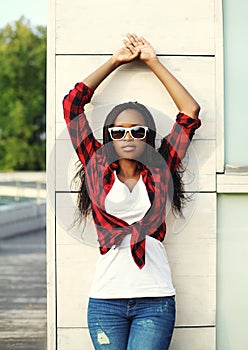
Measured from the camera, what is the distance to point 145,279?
9.84 feet

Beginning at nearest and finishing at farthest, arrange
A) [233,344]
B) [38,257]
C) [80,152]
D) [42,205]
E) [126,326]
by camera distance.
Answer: [126,326] → [80,152] → [233,344] → [38,257] → [42,205]

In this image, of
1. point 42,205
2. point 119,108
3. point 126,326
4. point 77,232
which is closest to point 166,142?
point 119,108

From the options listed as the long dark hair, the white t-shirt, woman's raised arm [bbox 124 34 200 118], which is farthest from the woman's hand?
the white t-shirt

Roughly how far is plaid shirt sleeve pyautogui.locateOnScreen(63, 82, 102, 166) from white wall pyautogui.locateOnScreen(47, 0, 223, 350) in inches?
4.9

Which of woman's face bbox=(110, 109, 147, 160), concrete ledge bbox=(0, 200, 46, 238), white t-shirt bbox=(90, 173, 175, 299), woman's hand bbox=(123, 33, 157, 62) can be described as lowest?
concrete ledge bbox=(0, 200, 46, 238)

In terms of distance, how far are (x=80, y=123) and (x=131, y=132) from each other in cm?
27

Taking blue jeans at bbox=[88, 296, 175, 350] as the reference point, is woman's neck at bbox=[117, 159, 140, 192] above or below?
above

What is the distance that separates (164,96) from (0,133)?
35968 mm

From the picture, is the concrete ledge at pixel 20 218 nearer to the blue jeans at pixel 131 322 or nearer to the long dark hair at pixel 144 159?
the long dark hair at pixel 144 159

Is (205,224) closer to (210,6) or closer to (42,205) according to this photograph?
(210,6)

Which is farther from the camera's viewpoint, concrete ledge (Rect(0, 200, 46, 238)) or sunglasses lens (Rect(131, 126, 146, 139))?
concrete ledge (Rect(0, 200, 46, 238))

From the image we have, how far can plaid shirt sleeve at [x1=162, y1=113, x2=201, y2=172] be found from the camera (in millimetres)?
3156

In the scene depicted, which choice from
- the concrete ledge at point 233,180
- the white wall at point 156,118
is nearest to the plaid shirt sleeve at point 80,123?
the white wall at point 156,118

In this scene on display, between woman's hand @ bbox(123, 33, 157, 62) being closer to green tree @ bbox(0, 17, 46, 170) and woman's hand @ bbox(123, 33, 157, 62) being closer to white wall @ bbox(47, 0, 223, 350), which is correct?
white wall @ bbox(47, 0, 223, 350)
